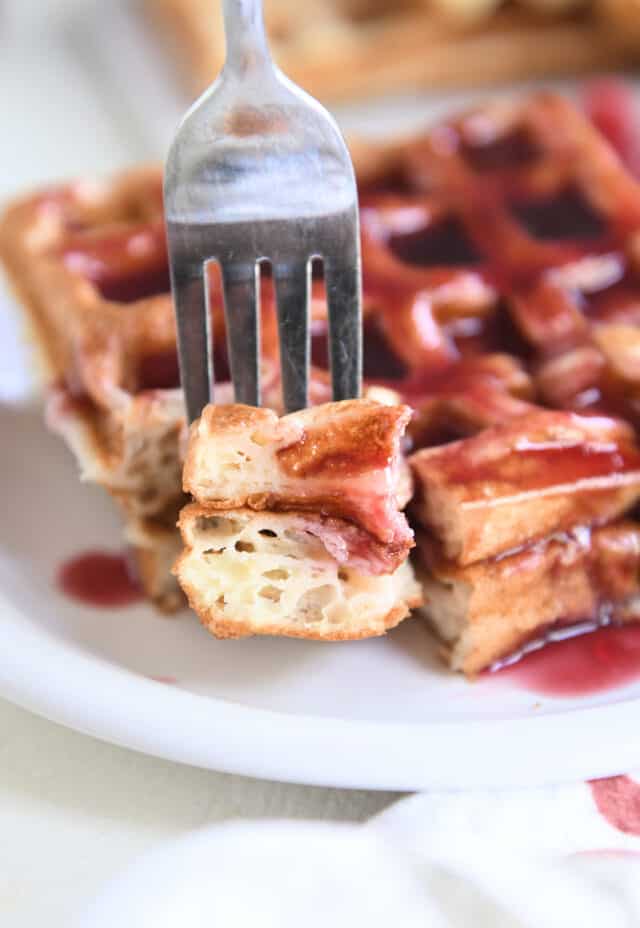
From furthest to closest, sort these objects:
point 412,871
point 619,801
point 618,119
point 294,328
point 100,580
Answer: point 618,119
point 100,580
point 294,328
point 619,801
point 412,871

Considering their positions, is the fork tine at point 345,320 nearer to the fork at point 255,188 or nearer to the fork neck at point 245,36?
the fork at point 255,188

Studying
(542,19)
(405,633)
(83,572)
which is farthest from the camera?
(542,19)

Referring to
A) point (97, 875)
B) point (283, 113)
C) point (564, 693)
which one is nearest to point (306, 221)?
point (283, 113)

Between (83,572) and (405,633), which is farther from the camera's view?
(83,572)

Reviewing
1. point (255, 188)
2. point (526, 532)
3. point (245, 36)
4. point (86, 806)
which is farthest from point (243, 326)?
point (86, 806)

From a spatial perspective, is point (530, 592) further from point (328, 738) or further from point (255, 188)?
point (255, 188)

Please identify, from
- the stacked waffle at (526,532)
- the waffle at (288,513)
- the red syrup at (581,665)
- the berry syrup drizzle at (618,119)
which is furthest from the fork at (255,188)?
the berry syrup drizzle at (618,119)

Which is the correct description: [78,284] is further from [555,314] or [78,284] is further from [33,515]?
[555,314]
